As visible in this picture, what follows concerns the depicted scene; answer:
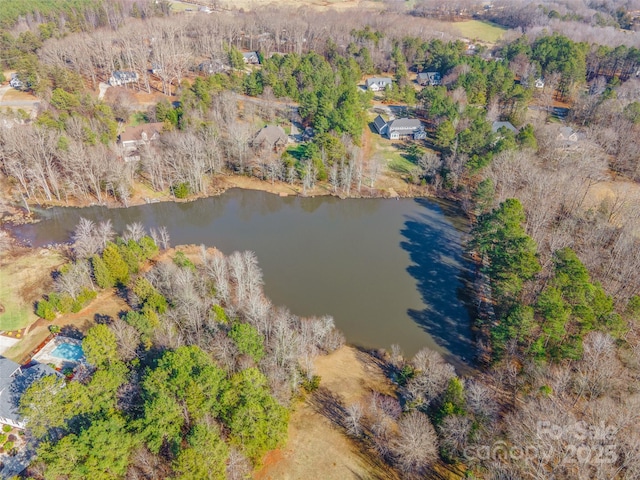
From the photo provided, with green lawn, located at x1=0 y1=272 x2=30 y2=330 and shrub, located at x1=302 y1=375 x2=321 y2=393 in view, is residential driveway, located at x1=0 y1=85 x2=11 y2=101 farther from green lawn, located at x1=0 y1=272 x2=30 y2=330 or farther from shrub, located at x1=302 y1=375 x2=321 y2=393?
shrub, located at x1=302 y1=375 x2=321 y2=393

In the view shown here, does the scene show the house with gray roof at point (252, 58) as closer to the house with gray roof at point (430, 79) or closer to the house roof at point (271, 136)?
the house with gray roof at point (430, 79)

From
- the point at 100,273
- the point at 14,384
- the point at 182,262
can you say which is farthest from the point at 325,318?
the point at 14,384

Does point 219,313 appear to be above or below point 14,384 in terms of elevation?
above

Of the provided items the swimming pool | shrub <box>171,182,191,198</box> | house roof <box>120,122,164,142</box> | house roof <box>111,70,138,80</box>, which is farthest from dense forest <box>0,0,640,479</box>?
the swimming pool

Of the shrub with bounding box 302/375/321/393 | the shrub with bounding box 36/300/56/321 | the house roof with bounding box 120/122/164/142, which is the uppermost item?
the house roof with bounding box 120/122/164/142

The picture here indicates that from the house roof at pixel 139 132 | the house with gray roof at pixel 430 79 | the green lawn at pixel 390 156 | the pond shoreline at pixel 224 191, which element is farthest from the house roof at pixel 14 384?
the house with gray roof at pixel 430 79

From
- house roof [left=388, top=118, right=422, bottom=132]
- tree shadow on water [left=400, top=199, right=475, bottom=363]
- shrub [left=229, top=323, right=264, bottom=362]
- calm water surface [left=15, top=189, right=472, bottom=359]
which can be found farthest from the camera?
house roof [left=388, top=118, right=422, bottom=132]

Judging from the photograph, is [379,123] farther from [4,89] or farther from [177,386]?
[4,89]
